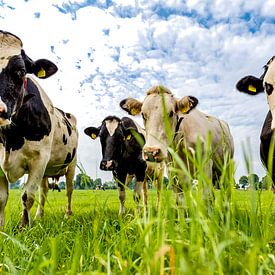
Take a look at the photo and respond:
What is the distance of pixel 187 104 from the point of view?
19.7 ft

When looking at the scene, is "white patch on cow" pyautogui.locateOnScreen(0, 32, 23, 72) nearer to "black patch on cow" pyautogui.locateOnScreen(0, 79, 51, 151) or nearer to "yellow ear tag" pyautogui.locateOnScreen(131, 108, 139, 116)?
"black patch on cow" pyautogui.locateOnScreen(0, 79, 51, 151)

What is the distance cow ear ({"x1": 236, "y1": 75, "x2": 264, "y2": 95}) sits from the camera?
6078 mm

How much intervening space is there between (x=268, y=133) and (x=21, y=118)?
3307 millimetres

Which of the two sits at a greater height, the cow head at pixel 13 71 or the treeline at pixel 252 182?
the cow head at pixel 13 71

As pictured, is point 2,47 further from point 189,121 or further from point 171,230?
point 171,230

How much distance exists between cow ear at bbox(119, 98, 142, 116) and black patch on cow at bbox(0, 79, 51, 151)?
1.35 metres

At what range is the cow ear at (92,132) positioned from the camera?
11305 mm

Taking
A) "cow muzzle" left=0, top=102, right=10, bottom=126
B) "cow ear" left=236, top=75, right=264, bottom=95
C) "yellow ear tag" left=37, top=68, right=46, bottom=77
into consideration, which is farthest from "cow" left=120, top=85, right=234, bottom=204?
"cow muzzle" left=0, top=102, right=10, bottom=126

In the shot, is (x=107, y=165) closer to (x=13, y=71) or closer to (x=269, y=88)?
(x=13, y=71)

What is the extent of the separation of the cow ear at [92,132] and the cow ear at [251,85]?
5.78 m

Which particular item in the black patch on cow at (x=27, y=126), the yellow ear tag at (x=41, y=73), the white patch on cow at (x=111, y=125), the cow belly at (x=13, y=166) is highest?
the white patch on cow at (x=111, y=125)

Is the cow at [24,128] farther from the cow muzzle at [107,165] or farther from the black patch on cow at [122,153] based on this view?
the black patch on cow at [122,153]

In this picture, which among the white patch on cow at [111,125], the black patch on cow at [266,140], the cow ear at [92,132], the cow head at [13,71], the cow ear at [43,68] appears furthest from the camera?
the cow ear at [92,132]

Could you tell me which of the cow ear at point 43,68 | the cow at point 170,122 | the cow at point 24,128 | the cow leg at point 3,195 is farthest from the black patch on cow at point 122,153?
the cow leg at point 3,195
